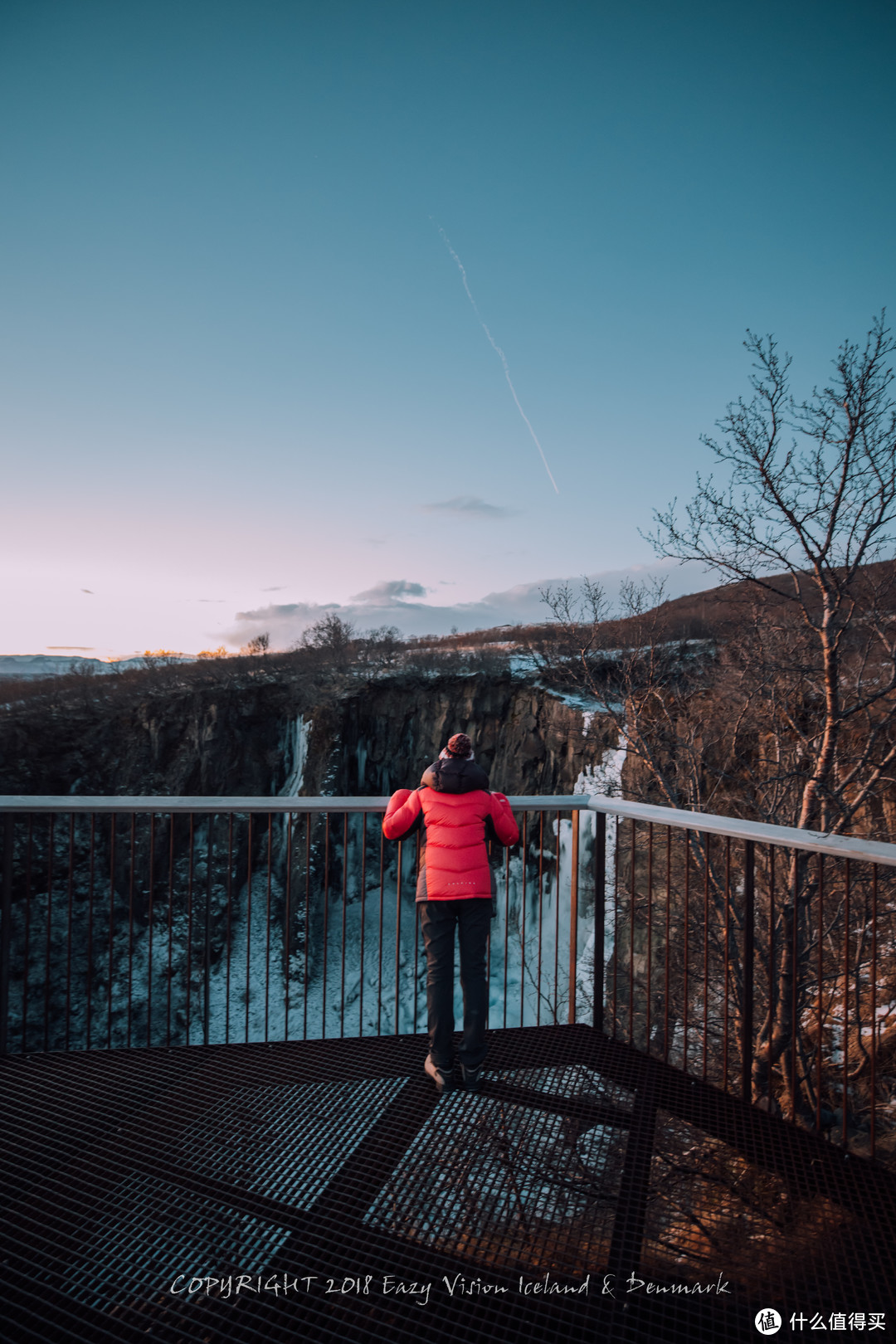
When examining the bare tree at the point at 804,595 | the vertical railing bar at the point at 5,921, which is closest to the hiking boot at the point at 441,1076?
the vertical railing bar at the point at 5,921

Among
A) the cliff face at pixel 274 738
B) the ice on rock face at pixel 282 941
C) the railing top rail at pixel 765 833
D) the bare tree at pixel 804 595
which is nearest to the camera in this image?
the railing top rail at pixel 765 833

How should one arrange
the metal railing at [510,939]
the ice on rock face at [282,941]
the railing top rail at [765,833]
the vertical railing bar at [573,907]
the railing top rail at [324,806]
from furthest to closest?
the ice on rock face at [282,941]
the metal railing at [510,939]
the vertical railing bar at [573,907]
the railing top rail at [324,806]
the railing top rail at [765,833]

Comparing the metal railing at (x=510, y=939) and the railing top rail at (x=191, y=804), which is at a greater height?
the railing top rail at (x=191, y=804)

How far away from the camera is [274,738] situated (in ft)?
85.6

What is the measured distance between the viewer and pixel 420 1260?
1851 millimetres

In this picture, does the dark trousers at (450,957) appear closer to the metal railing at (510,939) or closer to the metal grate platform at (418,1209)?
the metal grate platform at (418,1209)

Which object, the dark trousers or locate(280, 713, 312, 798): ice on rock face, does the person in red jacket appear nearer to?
the dark trousers

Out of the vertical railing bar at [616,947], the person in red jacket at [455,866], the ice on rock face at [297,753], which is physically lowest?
the ice on rock face at [297,753]

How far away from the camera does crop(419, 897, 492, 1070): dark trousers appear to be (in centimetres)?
288

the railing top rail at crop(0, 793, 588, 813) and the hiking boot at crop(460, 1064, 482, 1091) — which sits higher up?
the railing top rail at crop(0, 793, 588, 813)

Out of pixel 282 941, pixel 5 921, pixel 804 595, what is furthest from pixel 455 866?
pixel 282 941

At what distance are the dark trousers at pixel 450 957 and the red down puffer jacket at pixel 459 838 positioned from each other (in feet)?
0.29

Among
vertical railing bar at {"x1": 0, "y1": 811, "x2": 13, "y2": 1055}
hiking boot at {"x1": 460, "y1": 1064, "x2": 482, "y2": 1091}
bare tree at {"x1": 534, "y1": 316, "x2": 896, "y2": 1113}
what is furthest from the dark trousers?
bare tree at {"x1": 534, "y1": 316, "x2": 896, "y2": 1113}

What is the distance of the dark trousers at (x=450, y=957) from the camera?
9.46ft
